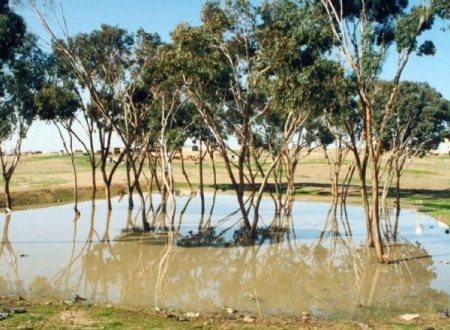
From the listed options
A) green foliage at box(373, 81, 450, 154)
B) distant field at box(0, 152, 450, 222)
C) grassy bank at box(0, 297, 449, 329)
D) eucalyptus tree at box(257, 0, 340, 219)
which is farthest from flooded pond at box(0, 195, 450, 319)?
green foliage at box(373, 81, 450, 154)

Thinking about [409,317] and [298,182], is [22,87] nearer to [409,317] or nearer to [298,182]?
[409,317]

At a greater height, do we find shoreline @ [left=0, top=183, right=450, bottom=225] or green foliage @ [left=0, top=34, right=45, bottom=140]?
green foliage @ [left=0, top=34, right=45, bottom=140]

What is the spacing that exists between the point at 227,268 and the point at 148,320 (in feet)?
32.4

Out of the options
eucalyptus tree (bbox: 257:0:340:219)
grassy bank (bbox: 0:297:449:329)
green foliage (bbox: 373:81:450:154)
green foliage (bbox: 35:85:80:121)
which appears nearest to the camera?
grassy bank (bbox: 0:297:449:329)

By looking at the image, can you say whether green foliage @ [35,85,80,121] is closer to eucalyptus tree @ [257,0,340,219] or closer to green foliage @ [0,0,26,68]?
green foliage @ [0,0,26,68]

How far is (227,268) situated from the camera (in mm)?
24094

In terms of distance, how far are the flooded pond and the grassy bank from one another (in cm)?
122

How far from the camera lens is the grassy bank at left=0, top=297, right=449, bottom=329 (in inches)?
544

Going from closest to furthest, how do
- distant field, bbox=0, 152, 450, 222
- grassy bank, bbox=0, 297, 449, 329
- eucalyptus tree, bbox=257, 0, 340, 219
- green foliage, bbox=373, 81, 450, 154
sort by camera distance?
grassy bank, bbox=0, 297, 449, 329 → eucalyptus tree, bbox=257, 0, 340, 219 → distant field, bbox=0, 152, 450, 222 → green foliage, bbox=373, 81, 450, 154

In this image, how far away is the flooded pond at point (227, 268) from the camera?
1820 cm

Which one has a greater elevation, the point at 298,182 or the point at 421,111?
the point at 421,111

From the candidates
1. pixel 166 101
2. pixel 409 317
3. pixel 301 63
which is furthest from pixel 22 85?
pixel 409 317

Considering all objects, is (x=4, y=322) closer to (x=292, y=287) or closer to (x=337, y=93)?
(x=292, y=287)

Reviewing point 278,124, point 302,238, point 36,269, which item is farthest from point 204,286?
point 278,124
